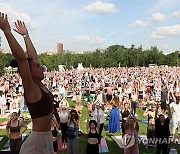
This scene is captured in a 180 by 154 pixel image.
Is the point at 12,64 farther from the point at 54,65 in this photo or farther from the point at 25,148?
the point at 54,65

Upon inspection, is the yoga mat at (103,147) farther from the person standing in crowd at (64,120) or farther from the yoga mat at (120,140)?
the person standing in crowd at (64,120)

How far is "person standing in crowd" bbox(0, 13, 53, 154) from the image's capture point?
2980 mm

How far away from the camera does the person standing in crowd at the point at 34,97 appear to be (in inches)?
117

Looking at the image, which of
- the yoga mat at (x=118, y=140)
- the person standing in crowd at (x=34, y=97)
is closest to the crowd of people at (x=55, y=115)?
the person standing in crowd at (x=34, y=97)

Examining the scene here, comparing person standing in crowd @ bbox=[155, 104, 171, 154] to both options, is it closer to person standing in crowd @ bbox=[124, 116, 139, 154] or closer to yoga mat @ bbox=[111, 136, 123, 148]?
person standing in crowd @ bbox=[124, 116, 139, 154]

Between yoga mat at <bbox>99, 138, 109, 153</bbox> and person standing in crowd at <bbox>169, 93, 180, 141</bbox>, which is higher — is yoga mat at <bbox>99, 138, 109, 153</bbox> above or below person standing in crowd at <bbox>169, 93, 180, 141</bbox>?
below

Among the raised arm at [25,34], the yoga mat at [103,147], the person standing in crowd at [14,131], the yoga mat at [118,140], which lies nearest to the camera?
the raised arm at [25,34]

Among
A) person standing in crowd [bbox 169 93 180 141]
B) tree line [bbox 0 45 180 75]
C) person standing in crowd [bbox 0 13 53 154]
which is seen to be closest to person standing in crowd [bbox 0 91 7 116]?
person standing in crowd [bbox 169 93 180 141]

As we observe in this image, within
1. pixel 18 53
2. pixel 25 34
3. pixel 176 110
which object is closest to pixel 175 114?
pixel 176 110

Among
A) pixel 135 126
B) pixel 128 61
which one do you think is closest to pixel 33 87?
pixel 135 126

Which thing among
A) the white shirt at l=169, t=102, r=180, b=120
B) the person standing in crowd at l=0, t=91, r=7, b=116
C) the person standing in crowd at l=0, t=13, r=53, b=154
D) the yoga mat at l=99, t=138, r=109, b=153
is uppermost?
the person standing in crowd at l=0, t=13, r=53, b=154

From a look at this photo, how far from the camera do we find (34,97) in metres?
3.09

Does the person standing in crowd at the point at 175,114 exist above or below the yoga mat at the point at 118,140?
above

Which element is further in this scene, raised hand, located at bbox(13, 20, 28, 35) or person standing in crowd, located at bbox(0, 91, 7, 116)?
person standing in crowd, located at bbox(0, 91, 7, 116)
